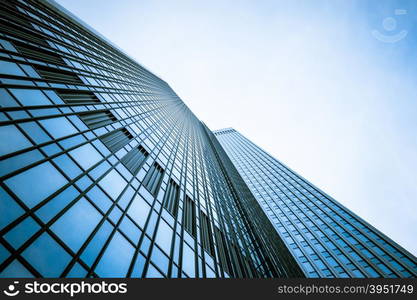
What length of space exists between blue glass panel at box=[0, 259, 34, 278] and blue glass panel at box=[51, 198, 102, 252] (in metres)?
1.42

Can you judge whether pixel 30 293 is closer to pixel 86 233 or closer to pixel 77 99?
pixel 86 233

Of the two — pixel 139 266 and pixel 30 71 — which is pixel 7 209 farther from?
pixel 30 71

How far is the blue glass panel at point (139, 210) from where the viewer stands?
1188 centimetres

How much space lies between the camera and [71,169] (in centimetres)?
997

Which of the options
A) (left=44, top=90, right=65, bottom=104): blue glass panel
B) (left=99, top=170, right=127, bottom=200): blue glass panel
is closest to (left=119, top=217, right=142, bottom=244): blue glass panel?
(left=99, top=170, right=127, bottom=200): blue glass panel

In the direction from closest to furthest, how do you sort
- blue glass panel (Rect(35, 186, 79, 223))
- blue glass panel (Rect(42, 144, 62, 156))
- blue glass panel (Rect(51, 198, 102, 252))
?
blue glass panel (Rect(35, 186, 79, 223)) < blue glass panel (Rect(51, 198, 102, 252)) < blue glass panel (Rect(42, 144, 62, 156))

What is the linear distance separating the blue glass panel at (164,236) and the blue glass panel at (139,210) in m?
1.07

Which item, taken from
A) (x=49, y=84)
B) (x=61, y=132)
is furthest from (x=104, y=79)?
(x=61, y=132)

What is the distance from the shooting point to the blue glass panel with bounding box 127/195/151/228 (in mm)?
11877

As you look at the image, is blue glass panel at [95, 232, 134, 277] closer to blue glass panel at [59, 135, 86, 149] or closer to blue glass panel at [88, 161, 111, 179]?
blue glass panel at [88, 161, 111, 179]

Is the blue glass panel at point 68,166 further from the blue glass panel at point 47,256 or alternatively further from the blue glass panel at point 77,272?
the blue glass panel at point 77,272

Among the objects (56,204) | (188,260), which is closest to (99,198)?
(56,204)

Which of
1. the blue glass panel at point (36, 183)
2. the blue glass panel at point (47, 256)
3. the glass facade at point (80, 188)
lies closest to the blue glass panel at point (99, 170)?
the glass facade at point (80, 188)

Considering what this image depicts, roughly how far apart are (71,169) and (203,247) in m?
9.80
